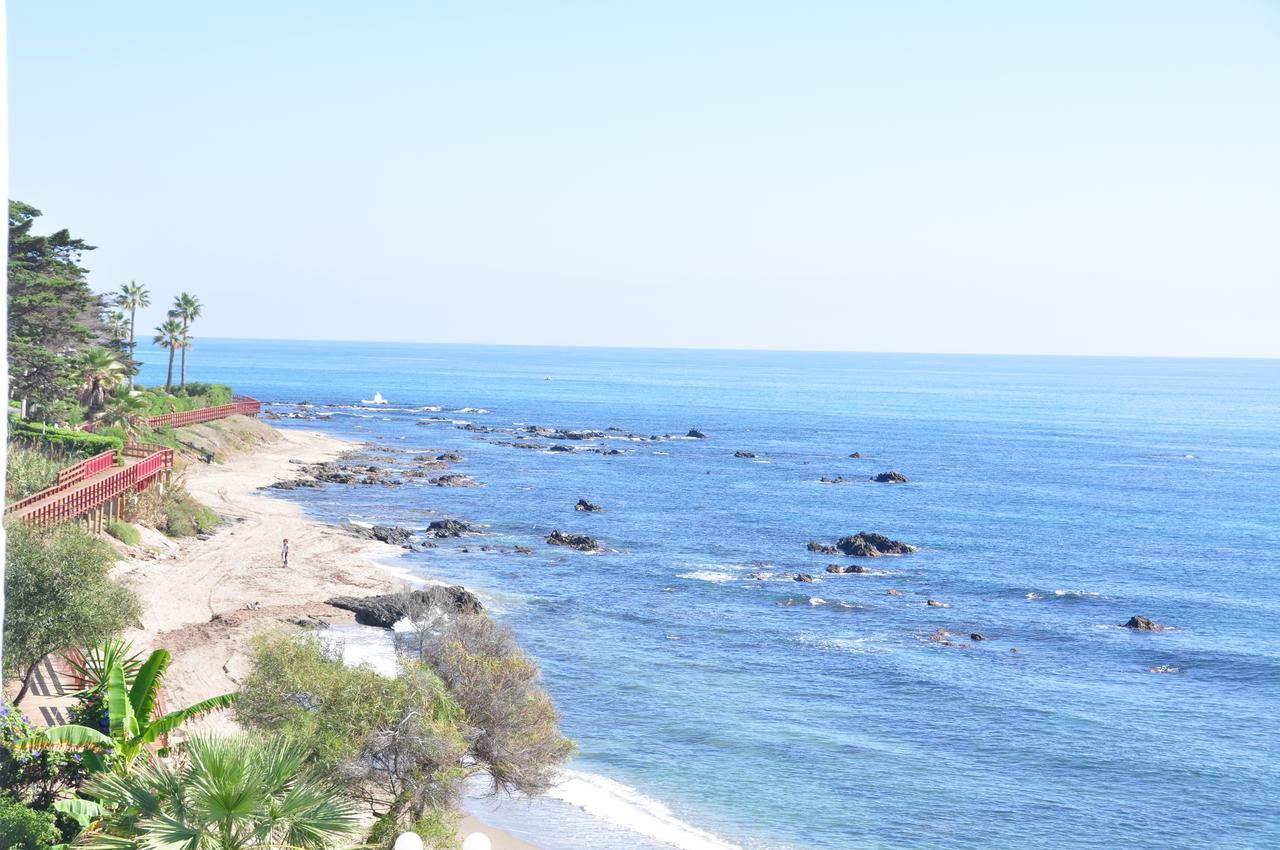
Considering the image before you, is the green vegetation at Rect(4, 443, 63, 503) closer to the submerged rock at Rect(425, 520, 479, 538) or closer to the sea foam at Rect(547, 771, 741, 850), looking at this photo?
the sea foam at Rect(547, 771, 741, 850)

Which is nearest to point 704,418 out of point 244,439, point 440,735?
point 244,439

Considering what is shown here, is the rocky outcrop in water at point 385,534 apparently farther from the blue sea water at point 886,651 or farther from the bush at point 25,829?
the bush at point 25,829

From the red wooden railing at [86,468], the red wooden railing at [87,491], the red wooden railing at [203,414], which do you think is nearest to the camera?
the red wooden railing at [87,491]

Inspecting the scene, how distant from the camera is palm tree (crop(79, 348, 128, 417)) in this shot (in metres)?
59.8

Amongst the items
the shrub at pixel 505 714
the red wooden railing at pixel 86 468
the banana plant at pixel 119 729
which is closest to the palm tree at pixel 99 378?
the red wooden railing at pixel 86 468

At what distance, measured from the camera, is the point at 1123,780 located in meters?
30.8

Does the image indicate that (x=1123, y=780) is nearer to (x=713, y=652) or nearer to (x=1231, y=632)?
(x=713, y=652)

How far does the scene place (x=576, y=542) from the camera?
61.3 m

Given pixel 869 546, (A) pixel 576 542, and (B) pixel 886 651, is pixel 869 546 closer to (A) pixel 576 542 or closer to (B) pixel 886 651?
(A) pixel 576 542

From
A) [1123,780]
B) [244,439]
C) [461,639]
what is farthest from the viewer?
[244,439]

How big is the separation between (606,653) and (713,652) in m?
4.05

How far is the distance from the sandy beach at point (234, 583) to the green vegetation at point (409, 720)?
2.18 metres

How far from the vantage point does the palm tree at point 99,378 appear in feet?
196

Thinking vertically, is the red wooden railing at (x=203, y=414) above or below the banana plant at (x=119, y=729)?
below
